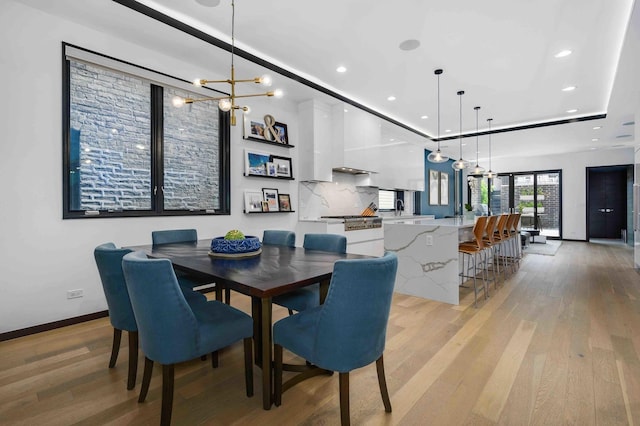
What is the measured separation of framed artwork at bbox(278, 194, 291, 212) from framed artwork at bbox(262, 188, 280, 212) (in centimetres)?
6

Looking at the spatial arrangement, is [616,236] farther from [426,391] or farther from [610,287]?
[426,391]

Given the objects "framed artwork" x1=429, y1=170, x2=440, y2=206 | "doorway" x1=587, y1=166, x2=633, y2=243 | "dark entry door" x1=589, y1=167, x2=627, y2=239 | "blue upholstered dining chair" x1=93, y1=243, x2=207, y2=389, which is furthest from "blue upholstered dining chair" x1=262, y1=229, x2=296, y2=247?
"dark entry door" x1=589, y1=167, x2=627, y2=239

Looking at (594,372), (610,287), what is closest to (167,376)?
(594,372)

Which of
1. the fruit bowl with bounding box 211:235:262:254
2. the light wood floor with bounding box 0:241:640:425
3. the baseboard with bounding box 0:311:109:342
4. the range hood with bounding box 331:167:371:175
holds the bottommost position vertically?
the light wood floor with bounding box 0:241:640:425

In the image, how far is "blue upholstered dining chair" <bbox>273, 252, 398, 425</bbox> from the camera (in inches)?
53.6

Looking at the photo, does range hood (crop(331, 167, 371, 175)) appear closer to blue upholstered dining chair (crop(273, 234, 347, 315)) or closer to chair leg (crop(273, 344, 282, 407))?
blue upholstered dining chair (crop(273, 234, 347, 315))

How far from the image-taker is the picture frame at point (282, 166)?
4.59 metres

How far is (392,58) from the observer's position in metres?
3.62

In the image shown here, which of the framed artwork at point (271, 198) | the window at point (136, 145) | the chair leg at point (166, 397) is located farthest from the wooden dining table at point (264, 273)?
the framed artwork at point (271, 198)

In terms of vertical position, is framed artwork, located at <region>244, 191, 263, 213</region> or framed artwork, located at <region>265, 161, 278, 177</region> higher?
framed artwork, located at <region>265, 161, 278, 177</region>

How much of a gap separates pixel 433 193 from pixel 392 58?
18.9 ft

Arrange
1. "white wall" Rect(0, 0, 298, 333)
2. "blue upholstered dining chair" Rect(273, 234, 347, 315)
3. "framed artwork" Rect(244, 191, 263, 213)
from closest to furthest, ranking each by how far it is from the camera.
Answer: "blue upholstered dining chair" Rect(273, 234, 347, 315) → "white wall" Rect(0, 0, 298, 333) → "framed artwork" Rect(244, 191, 263, 213)

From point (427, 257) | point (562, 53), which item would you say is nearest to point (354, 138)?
point (427, 257)

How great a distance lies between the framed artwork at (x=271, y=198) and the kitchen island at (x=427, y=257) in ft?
5.41
